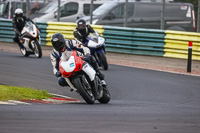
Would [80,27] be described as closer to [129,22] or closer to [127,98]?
[127,98]

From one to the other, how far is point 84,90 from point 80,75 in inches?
12.6

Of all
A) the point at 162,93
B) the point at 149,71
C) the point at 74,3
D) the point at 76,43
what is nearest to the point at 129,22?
the point at 74,3

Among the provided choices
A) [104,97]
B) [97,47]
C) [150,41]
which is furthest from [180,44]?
[104,97]

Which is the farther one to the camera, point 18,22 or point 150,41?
point 150,41

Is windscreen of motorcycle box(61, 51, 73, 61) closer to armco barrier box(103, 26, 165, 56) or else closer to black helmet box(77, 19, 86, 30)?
black helmet box(77, 19, 86, 30)

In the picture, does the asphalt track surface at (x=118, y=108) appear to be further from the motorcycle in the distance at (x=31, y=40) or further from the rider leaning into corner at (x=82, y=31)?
the motorcycle in the distance at (x=31, y=40)

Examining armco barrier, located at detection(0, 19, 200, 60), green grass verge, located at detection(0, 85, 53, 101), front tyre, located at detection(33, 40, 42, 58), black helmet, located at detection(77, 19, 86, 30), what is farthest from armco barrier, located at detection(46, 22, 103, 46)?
green grass verge, located at detection(0, 85, 53, 101)

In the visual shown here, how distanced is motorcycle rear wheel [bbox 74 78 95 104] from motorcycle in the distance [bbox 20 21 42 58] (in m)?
9.10

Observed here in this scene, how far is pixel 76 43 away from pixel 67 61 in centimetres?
65

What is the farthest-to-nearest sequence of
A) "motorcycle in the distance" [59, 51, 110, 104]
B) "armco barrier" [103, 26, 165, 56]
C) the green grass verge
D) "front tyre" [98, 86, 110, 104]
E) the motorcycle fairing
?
"armco barrier" [103, 26, 165, 56] → "front tyre" [98, 86, 110, 104] → the green grass verge → the motorcycle fairing → "motorcycle in the distance" [59, 51, 110, 104]

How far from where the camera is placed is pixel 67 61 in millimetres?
9500

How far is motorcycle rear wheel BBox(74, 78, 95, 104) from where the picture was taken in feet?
30.2

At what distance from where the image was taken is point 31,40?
18.7 metres

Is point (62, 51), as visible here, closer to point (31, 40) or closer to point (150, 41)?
point (31, 40)
